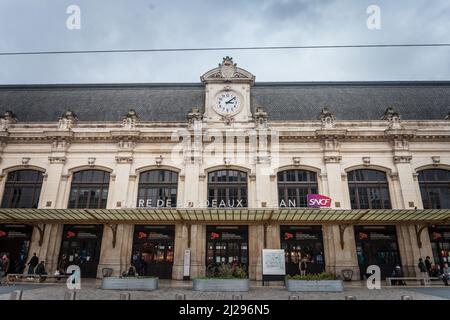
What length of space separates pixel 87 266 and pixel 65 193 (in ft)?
18.2

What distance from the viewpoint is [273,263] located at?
16.4 m

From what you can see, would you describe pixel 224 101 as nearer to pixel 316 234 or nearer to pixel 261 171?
pixel 261 171

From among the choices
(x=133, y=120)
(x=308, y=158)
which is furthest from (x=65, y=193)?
(x=308, y=158)

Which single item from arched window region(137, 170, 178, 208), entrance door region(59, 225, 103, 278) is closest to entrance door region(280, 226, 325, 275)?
arched window region(137, 170, 178, 208)

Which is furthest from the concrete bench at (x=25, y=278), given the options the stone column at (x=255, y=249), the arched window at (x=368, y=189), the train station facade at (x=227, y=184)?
the arched window at (x=368, y=189)

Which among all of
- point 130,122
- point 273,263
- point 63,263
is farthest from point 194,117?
point 63,263

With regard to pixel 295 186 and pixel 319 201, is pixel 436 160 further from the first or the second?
pixel 295 186

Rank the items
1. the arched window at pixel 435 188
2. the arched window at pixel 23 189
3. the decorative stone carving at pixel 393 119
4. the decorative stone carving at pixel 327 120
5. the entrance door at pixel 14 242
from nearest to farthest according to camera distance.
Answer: the entrance door at pixel 14 242 → the arched window at pixel 435 188 → the arched window at pixel 23 189 → the decorative stone carving at pixel 393 119 → the decorative stone carving at pixel 327 120

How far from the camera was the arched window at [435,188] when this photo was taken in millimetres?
21391

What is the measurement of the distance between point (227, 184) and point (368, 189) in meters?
10.3

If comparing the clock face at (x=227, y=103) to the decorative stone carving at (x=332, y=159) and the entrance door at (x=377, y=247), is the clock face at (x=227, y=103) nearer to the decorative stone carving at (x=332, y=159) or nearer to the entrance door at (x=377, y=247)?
the decorative stone carving at (x=332, y=159)

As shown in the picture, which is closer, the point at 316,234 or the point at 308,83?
the point at 316,234

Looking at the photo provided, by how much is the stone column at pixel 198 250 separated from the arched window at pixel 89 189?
708cm
